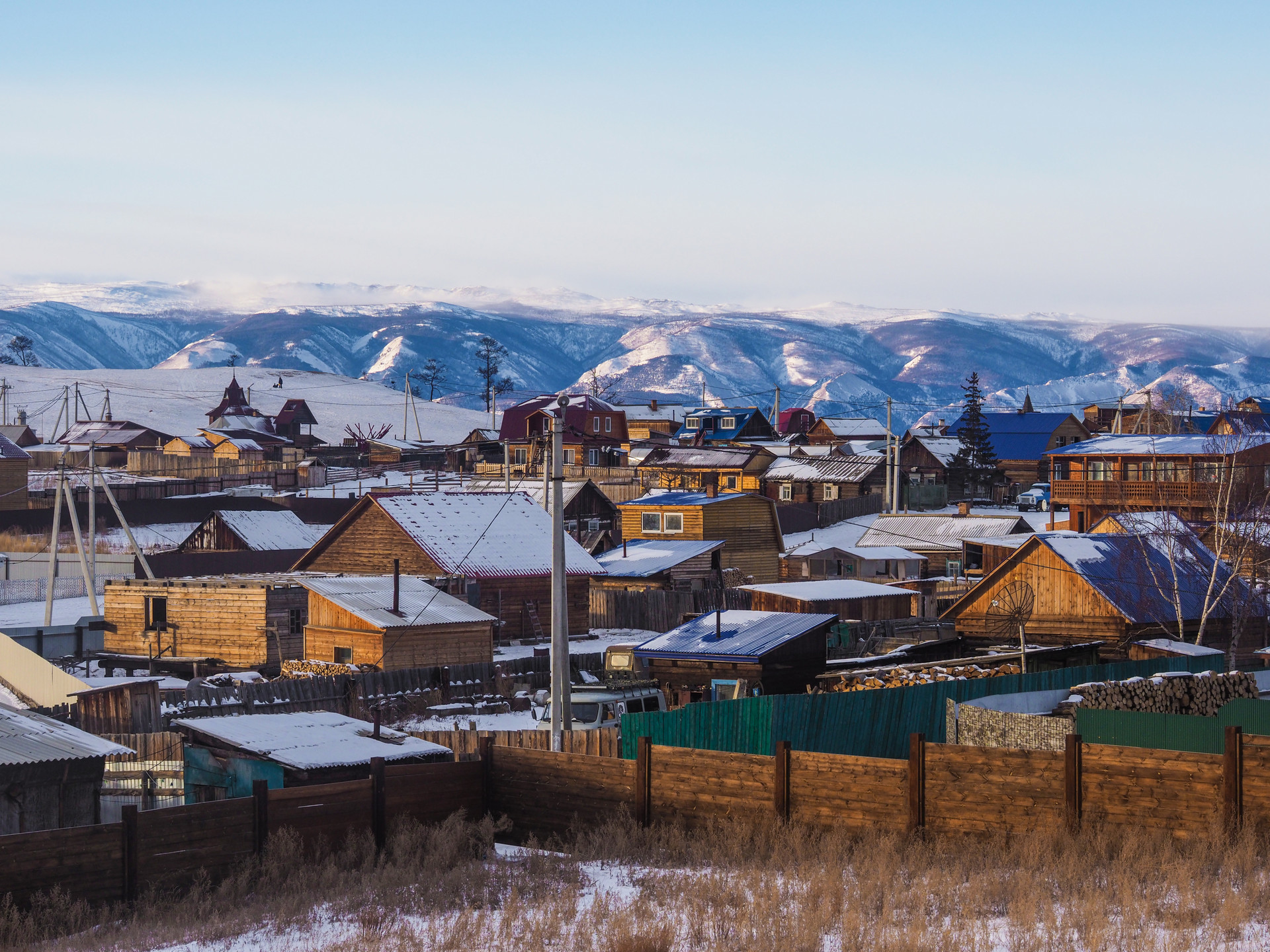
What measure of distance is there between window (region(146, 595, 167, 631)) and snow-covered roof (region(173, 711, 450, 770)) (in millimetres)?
22175

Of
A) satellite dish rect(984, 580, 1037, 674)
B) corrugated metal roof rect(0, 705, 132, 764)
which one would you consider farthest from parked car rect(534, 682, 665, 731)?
satellite dish rect(984, 580, 1037, 674)

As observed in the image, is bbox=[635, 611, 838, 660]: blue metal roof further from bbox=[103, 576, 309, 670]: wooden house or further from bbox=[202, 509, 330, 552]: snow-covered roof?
bbox=[202, 509, 330, 552]: snow-covered roof

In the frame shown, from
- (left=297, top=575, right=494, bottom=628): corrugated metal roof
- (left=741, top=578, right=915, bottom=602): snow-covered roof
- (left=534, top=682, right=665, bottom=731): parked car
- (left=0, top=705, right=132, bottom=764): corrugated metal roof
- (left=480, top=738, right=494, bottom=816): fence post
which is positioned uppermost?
(left=0, top=705, right=132, bottom=764): corrugated metal roof

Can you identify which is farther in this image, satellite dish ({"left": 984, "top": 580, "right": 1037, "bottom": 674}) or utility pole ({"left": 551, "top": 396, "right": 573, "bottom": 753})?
satellite dish ({"left": 984, "top": 580, "right": 1037, "bottom": 674})

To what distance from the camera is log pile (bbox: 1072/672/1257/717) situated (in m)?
24.2

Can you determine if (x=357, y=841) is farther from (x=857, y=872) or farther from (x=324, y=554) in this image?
(x=324, y=554)

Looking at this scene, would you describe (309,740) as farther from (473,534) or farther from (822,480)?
(822,480)

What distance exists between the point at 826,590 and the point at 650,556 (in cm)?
1029

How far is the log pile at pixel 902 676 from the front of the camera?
29.4 meters

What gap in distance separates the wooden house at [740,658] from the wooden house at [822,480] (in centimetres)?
5867

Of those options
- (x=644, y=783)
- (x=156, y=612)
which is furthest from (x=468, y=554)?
(x=644, y=783)

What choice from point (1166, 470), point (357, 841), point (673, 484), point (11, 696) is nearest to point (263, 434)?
point (673, 484)

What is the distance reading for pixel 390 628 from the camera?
1532 inches

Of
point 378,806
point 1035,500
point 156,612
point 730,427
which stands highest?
point 730,427
